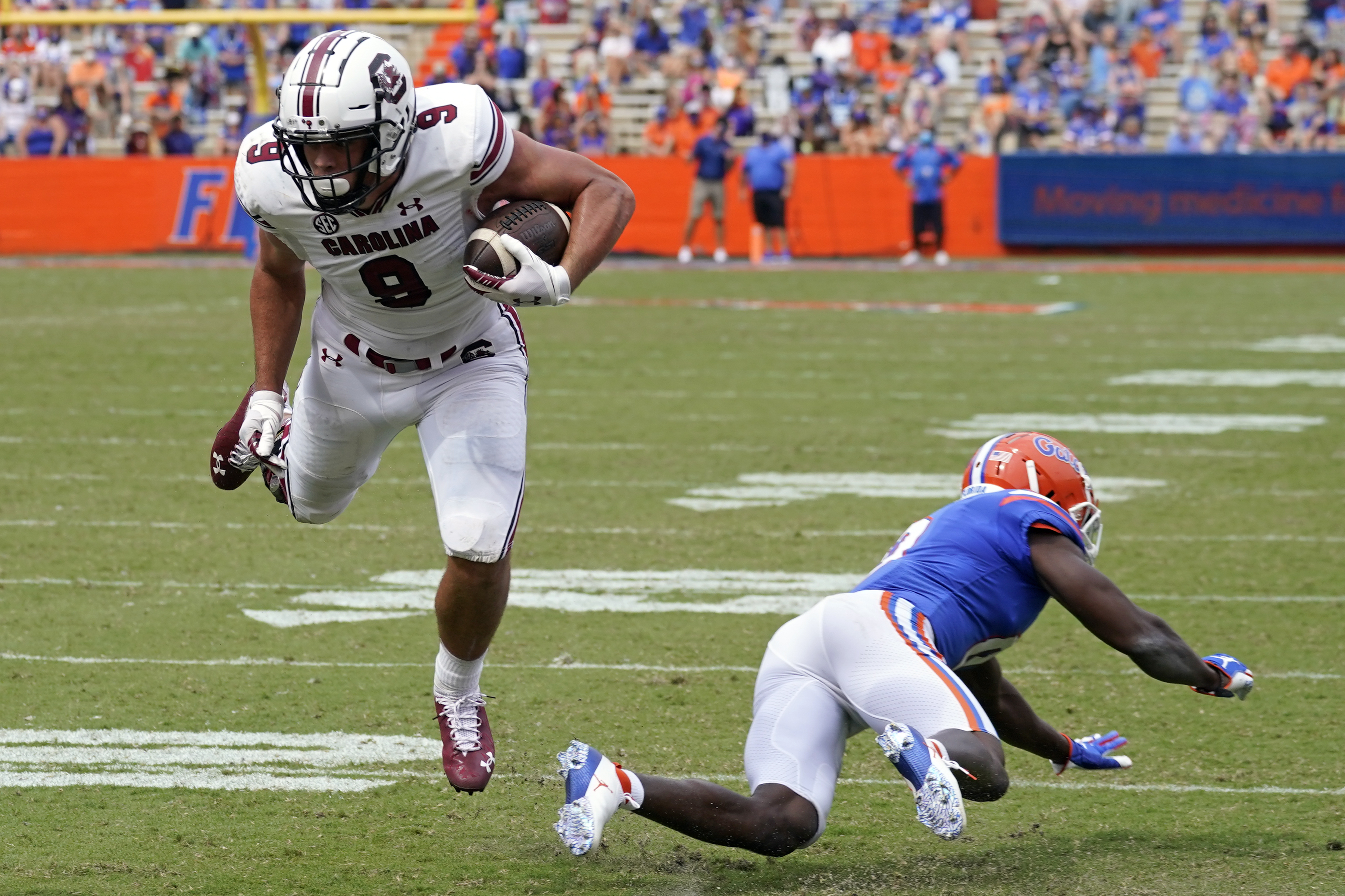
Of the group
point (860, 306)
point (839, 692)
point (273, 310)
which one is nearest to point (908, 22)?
point (860, 306)

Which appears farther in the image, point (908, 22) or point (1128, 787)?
point (908, 22)

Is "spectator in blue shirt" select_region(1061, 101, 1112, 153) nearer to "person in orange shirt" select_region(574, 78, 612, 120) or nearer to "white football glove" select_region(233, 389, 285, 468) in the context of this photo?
"person in orange shirt" select_region(574, 78, 612, 120)

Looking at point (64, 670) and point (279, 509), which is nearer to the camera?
point (64, 670)

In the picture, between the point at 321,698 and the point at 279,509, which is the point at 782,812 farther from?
the point at 279,509

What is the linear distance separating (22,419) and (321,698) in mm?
5856

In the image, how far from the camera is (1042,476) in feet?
13.0

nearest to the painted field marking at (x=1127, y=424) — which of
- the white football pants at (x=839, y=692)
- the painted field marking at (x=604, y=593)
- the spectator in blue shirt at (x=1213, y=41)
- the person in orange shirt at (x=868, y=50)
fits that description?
the painted field marking at (x=604, y=593)

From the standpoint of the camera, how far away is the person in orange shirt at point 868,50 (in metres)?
23.6

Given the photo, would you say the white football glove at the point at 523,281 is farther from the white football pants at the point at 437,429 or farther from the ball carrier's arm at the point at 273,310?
the ball carrier's arm at the point at 273,310

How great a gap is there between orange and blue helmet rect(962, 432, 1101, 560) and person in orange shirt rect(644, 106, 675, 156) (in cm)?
1879

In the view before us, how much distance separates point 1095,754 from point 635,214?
55.5ft

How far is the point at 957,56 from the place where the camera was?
76.5 ft

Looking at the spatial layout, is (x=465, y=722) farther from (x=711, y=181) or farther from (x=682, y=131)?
(x=682, y=131)

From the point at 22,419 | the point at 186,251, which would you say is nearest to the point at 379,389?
the point at 22,419
